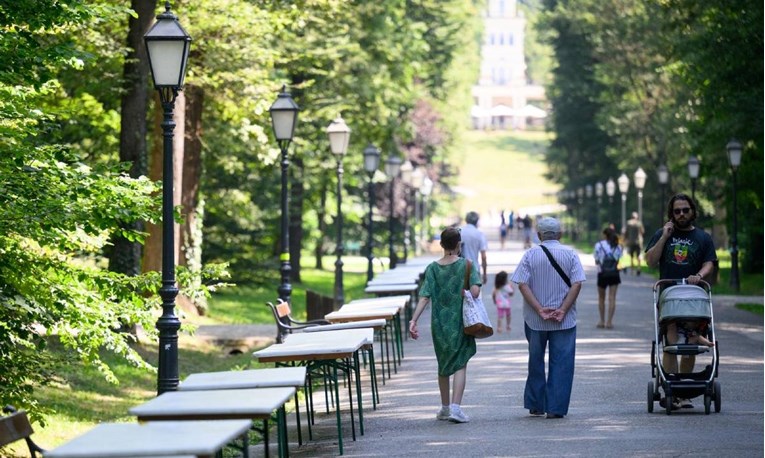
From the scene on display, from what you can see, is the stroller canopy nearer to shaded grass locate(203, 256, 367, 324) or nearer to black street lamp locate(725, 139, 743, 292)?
shaded grass locate(203, 256, 367, 324)

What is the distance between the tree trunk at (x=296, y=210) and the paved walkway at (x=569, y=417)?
1786cm

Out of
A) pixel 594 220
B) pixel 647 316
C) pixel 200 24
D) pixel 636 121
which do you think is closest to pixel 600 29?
pixel 636 121

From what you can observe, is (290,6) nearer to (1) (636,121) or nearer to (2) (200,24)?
(2) (200,24)

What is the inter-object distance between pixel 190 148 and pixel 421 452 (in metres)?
18.3

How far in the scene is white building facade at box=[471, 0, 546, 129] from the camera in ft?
642

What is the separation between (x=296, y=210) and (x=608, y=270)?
1736cm

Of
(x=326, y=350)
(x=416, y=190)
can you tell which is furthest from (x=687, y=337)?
(x=416, y=190)

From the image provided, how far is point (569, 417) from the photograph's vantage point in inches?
513

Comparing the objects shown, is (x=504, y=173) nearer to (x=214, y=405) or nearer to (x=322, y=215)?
(x=322, y=215)

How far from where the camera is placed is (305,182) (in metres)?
39.9

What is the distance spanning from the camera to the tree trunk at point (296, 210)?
129 ft

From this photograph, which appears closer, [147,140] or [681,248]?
[681,248]

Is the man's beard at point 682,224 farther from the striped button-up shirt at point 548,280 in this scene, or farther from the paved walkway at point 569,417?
the paved walkway at point 569,417

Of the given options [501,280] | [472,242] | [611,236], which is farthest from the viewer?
[611,236]
